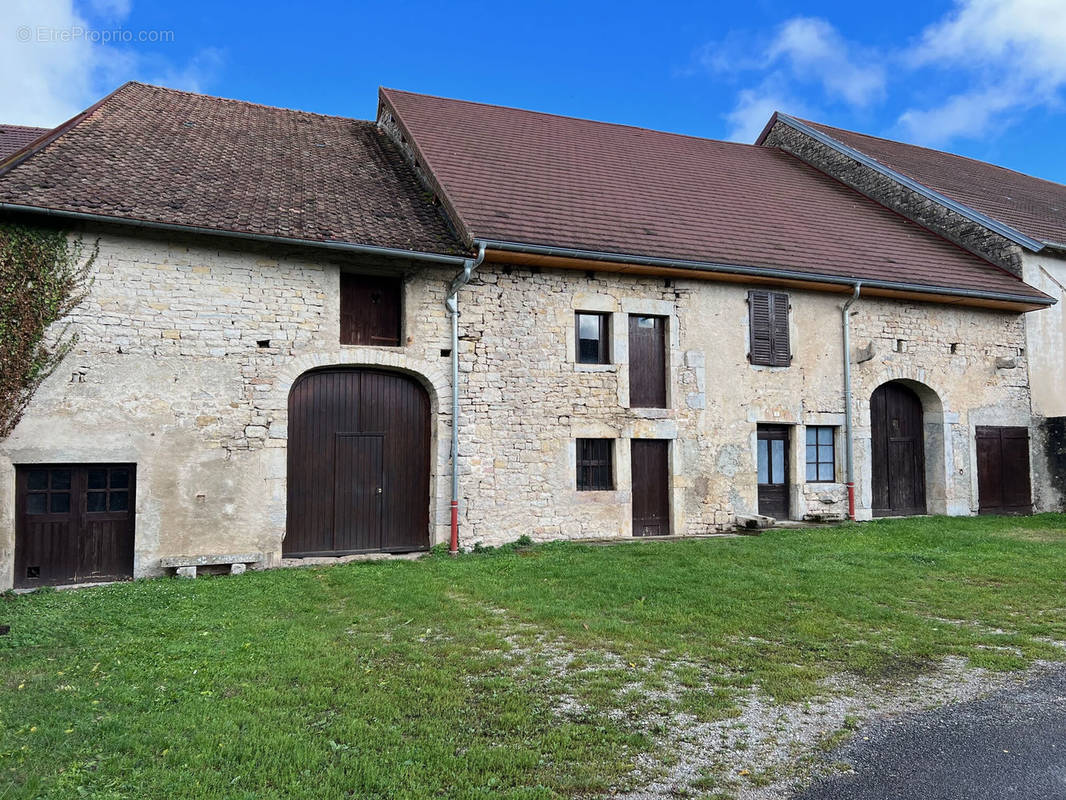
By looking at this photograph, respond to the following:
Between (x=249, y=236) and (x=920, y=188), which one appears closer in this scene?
(x=249, y=236)

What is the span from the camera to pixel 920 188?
15555 mm

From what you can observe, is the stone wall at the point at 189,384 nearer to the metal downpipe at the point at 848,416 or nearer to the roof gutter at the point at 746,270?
the roof gutter at the point at 746,270

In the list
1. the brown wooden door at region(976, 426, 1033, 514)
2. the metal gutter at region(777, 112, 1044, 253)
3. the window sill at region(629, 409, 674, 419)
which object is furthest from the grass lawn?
the metal gutter at region(777, 112, 1044, 253)

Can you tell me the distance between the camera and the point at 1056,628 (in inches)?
234

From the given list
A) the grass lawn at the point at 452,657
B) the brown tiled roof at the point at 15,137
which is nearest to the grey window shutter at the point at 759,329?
the grass lawn at the point at 452,657

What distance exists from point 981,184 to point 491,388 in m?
14.6

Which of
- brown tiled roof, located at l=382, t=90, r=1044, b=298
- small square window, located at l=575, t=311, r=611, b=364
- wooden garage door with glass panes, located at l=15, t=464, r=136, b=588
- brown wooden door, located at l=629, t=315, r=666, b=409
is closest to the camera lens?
wooden garage door with glass panes, located at l=15, t=464, r=136, b=588

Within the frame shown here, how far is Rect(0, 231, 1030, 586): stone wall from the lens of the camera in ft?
29.0

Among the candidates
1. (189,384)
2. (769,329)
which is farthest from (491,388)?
(769,329)

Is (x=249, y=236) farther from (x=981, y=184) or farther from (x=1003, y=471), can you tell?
(x=981, y=184)

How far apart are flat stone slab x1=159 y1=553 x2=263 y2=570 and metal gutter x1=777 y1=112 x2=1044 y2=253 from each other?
14.9 meters

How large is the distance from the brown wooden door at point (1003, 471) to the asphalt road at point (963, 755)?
1092 centimetres

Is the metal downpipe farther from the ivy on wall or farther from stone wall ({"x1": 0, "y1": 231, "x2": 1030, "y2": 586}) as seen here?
the ivy on wall

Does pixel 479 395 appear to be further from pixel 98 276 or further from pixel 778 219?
pixel 778 219
